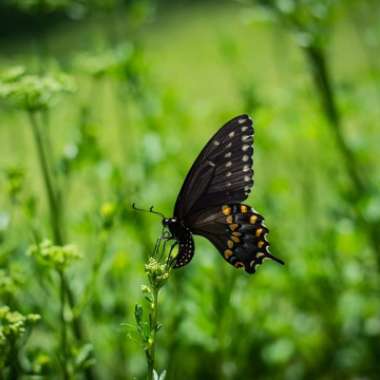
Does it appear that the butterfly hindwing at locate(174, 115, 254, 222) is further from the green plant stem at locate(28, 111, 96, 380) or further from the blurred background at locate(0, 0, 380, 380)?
the green plant stem at locate(28, 111, 96, 380)

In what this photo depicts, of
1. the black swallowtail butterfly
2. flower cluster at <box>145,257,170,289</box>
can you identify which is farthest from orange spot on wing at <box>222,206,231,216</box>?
flower cluster at <box>145,257,170,289</box>

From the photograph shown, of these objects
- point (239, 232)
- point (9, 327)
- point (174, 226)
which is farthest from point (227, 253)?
point (9, 327)

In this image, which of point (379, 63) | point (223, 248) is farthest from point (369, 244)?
point (379, 63)

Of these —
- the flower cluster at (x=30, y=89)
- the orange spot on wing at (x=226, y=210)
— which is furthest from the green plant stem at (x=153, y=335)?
the flower cluster at (x=30, y=89)

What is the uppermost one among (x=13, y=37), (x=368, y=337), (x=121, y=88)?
(x=13, y=37)

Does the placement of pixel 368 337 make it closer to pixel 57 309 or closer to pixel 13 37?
pixel 57 309

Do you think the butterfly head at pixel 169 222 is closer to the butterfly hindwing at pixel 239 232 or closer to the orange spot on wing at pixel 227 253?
the butterfly hindwing at pixel 239 232
